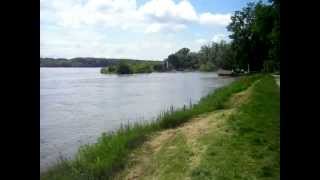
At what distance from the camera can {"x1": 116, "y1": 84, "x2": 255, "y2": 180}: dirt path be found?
3.96 metres

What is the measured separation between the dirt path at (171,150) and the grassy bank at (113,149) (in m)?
0.13

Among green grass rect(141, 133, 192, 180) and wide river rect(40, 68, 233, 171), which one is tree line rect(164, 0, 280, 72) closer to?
wide river rect(40, 68, 233, 171)

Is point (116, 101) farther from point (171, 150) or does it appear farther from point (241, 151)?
point (241, 151)

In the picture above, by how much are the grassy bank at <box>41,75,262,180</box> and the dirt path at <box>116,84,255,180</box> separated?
130 millimetres

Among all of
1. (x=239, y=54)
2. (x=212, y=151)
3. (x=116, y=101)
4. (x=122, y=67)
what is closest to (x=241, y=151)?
(x=212, y=151)

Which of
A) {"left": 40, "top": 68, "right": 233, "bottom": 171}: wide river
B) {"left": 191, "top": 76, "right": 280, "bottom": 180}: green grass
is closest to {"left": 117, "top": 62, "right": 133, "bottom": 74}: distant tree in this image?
{"left": 40, "top": 68, "right": 233, "bottom": 171}: wide river

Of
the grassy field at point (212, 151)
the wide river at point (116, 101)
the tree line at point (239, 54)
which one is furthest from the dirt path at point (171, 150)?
the tree line at point (239, 54)

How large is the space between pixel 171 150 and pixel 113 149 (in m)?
0.68

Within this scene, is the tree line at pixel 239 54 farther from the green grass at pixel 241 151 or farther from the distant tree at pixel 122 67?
the green grass at pixel 241 151

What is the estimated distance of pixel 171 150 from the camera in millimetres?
4703

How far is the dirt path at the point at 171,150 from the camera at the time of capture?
396cm
